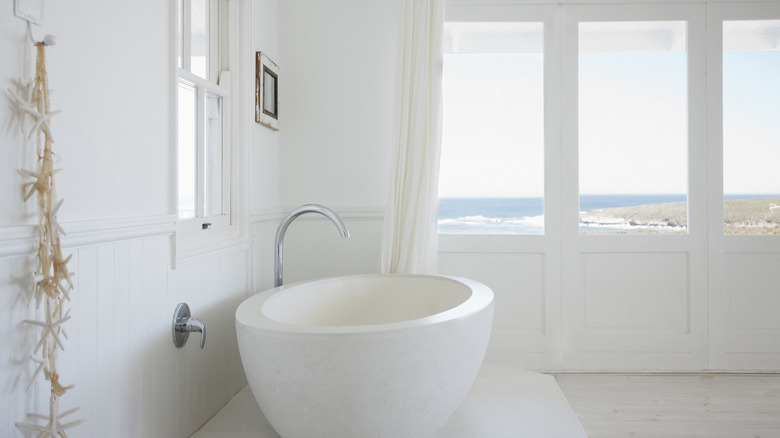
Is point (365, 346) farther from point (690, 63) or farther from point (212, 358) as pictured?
point (690, 63)

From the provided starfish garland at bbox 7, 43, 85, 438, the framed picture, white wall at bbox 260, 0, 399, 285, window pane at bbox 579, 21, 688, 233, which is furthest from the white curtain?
starfish garland at bbox 7, 43, 85, 438

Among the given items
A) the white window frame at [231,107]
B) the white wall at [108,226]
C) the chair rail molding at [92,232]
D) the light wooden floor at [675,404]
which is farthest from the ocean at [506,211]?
the chair rail molding at [92,232]

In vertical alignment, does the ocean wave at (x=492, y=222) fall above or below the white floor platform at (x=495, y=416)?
above

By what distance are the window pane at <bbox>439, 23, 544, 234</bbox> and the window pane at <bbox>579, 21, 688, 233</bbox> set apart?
0.27m

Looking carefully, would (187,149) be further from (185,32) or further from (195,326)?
(195,326)

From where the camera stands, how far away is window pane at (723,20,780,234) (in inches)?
103

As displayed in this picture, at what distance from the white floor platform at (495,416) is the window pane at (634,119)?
100 cm

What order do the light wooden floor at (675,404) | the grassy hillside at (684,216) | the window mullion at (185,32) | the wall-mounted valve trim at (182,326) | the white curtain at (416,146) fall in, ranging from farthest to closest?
the grassy hillside at (684,216) < the white curtain at (416,146) < the light wooden floor at (675,404) < the window mullion at (185,32) < the wall-mounted valve trim at (182,326)

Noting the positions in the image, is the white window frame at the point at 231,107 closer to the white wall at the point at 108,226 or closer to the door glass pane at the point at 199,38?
the door glass pane at the point at 199,38

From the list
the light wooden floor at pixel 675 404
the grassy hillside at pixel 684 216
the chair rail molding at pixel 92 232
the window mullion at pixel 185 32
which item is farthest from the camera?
the grassy hillside at pixel 684 216

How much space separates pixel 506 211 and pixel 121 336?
2.00 meters

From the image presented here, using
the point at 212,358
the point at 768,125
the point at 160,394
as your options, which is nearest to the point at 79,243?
the point at 160,394

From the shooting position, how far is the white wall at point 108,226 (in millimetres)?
952

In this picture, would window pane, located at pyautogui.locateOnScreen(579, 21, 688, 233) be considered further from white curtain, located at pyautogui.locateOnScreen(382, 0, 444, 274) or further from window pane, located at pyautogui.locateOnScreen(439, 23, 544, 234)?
white curtain, located at pyautogui.locateOnScreen(382, 0, 444, 274)
